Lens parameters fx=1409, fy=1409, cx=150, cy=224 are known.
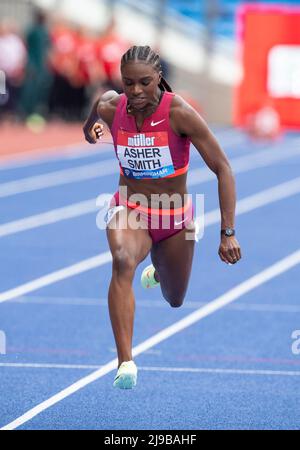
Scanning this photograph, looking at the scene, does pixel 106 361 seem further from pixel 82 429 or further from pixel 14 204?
pixel 14 204

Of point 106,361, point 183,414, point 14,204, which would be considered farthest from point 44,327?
point 14,204

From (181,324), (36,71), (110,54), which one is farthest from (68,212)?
(110,54)

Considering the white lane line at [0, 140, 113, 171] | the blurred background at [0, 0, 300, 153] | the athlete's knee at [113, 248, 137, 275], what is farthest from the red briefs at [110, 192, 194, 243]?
the blurred background at [0, 0, 300, 153]

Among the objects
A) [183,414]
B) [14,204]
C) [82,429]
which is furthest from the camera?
[14,204]

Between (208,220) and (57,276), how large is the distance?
4.11 metres

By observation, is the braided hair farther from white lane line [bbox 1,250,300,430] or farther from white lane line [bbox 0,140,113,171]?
white lane line [bbox 0,140,113,171]

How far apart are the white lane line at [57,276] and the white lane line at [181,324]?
1549 millimetres

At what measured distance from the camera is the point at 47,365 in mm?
9281

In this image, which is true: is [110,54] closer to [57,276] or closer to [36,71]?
[36,71]

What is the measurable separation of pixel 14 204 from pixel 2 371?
834 cm

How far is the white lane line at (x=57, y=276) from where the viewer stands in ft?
38.9

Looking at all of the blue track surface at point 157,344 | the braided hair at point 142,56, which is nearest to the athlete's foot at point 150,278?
the blue track surface at point 157,344

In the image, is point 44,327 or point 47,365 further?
point 44,327

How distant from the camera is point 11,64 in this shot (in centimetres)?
2816
